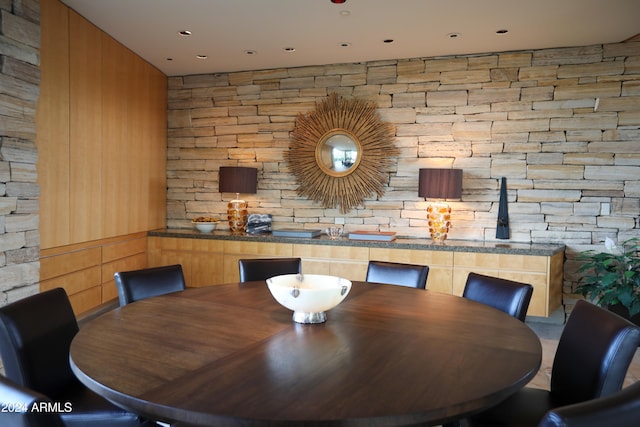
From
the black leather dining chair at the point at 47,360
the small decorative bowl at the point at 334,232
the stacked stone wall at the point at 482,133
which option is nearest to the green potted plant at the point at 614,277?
the stacked stone wall at the point at 482,133

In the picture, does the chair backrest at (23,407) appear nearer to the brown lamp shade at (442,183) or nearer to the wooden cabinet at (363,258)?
the wooden cabinet at (363,258)

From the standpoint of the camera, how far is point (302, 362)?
1.43 m

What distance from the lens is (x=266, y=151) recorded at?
542cm

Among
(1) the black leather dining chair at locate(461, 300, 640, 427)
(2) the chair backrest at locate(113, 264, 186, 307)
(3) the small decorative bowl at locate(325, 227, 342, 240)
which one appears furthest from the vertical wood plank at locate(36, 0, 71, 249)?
(1) the black leather dining chair at locate(461, 300, 640, 427)

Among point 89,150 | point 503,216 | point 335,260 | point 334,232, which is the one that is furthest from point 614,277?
point 89,150

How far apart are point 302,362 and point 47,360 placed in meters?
1.05

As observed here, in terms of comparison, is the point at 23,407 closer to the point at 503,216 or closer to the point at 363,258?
the point at 363,258

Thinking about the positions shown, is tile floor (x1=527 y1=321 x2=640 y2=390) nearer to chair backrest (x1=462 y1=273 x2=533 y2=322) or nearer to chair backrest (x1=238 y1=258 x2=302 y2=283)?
chair backrest (x1=462 y1=273 x2=533 y2=322)

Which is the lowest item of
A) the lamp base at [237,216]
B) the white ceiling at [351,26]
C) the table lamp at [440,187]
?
the lamp base at [237,216]

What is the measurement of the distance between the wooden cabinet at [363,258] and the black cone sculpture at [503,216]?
27cm

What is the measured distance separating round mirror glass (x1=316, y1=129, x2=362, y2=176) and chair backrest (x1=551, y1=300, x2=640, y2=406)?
3341mm

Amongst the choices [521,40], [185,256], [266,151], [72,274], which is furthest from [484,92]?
[72,274]

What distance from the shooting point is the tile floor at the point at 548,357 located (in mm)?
3117

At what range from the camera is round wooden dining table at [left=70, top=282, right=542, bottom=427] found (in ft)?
3.75
